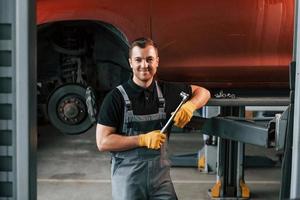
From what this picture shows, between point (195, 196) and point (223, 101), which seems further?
point (195, 196)

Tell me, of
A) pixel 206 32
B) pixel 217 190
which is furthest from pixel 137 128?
pixel 206 32

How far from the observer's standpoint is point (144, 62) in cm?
281

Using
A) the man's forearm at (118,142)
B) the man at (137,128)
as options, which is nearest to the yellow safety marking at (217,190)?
the man at (137,128)

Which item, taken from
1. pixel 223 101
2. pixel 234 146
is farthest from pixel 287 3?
pixel 223 101

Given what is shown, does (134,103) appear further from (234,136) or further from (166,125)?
(234,136)

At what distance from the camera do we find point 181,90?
3016 millimetres

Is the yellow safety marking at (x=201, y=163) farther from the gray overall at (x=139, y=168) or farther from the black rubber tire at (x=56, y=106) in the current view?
the gray overall at (x=139, y=168)

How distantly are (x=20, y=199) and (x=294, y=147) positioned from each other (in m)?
1.13

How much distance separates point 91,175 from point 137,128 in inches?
108

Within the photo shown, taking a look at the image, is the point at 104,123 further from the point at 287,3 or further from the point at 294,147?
the point at 287,3

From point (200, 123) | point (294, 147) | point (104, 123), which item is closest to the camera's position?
point (294, 147)

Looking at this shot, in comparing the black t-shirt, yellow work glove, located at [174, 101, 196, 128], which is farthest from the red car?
yellow work glove, located at [174, 101, 196, 128]

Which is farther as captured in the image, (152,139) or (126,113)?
(126,113)

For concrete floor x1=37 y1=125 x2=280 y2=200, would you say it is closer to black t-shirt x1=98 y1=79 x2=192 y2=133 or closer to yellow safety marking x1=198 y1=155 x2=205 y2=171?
yellow safety marking x1=198 y1=155 x2=205 y2=171
